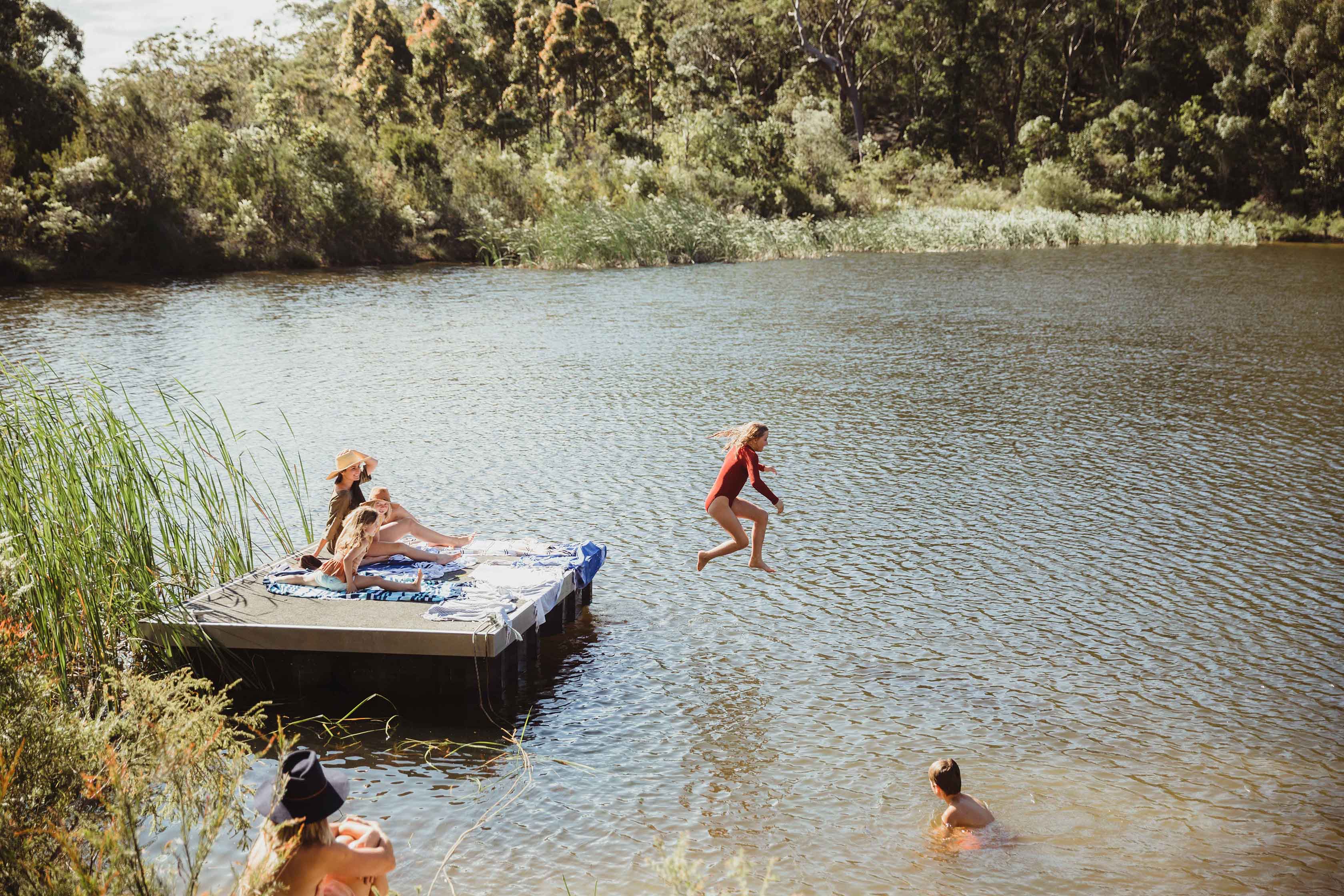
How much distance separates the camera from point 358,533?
9359 millimetres

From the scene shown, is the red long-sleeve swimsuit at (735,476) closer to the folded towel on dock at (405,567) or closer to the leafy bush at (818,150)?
the folded towel on dock at (405,567)

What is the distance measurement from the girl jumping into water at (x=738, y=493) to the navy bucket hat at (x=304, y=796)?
16.4ft

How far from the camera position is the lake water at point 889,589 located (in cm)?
700

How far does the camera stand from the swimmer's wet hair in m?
6.92

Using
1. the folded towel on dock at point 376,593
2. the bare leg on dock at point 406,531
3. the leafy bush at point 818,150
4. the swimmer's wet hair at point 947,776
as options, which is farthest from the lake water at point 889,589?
the leafy bush at point 818,150

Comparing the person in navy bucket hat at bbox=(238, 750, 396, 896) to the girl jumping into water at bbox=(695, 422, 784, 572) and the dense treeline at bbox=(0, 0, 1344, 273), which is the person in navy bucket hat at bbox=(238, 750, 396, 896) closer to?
the girl jumping into water at bbox=(695, 422, 784, 572)

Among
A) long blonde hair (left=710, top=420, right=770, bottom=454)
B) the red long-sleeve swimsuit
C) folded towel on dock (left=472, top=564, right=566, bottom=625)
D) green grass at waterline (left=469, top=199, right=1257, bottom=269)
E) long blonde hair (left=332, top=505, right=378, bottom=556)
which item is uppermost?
green grass at waterline (left=469, top=199, right=1257, bottom=269)

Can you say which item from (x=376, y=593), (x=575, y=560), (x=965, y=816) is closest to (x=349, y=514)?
(x=376, y=593)

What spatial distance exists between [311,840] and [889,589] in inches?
276

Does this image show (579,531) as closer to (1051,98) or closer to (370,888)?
(370,888)

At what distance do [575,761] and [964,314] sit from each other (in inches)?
895

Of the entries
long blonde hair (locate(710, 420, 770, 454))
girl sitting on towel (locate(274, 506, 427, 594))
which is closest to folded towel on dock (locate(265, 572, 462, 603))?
girl sitting on towel (locate(274, 506, 427, 594))

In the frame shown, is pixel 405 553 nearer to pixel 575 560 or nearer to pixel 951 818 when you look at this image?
pixel 575 560

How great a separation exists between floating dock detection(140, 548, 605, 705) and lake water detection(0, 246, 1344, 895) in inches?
15.1
